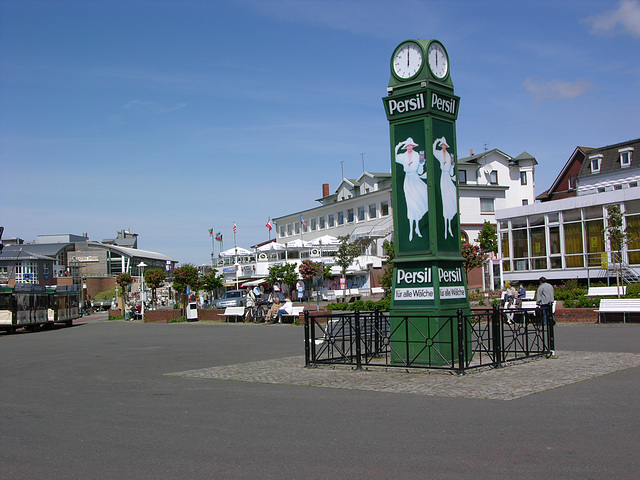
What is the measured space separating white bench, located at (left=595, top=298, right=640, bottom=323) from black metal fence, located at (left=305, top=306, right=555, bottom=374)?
356 inches

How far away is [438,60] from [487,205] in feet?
174

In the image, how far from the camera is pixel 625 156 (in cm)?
5466

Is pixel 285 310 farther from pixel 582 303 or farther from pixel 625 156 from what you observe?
pixel 625 156

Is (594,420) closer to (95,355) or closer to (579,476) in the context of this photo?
(579,476)

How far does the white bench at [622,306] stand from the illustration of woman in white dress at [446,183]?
11.7 meters

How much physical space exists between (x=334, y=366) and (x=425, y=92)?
582cm

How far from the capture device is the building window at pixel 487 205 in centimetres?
6397

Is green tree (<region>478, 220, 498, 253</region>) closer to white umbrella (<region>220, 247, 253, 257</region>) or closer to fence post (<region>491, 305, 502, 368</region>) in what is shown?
fence post (<region>491, 305, 502, 368</region>)

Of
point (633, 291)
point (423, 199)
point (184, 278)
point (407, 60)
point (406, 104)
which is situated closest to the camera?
point (423, 199)

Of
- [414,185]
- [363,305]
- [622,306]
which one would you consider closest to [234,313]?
[363,305]

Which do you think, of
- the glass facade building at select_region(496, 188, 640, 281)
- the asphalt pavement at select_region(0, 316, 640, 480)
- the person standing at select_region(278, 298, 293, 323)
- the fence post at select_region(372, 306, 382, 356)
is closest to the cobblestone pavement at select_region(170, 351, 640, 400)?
the asphalt pavement at select_region(0, 316, 640, 480)

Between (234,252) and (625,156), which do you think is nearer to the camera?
(625,156)

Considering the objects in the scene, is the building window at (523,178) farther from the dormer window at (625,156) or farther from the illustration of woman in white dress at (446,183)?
the illustration of woman in white dress at (446,183)

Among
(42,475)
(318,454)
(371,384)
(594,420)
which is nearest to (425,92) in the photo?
(371,384)
